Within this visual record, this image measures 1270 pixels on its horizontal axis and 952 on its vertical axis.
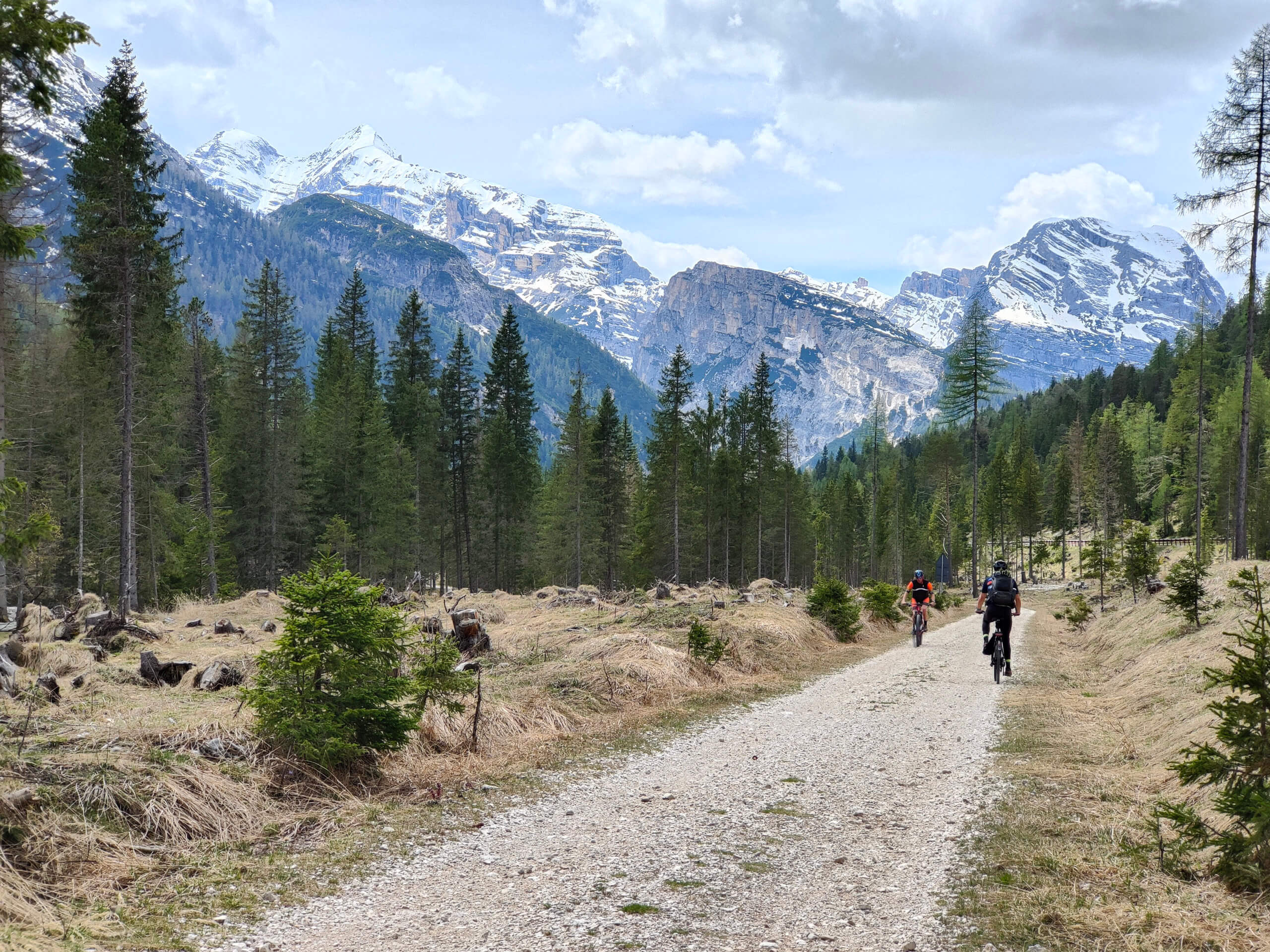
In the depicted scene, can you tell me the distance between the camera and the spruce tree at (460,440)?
169 feet

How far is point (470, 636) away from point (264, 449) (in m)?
31.5

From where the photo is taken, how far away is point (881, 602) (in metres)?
25.8

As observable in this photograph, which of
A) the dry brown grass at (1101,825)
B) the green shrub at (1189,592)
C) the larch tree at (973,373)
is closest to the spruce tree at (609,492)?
the larch tree at (973,373)

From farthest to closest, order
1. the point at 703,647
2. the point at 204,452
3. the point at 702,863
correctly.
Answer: the point at 204,452, the point at 703,647, the point at 702,863

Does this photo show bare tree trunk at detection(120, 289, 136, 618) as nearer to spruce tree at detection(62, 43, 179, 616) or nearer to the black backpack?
spruce tree at detection(62, 43, 179, 616)

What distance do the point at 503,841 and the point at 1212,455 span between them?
80059 mm

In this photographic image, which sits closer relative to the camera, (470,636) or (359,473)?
(470,636)

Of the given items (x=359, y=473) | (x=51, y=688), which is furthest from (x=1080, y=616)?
(x=359, y=473)

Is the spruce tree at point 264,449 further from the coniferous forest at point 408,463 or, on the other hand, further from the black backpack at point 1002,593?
the black backpack at point 1002,593

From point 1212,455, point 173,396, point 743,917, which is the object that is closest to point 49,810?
point 743,917

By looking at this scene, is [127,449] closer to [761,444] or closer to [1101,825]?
[1101,825]

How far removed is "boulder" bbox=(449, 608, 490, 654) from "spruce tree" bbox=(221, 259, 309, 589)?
28434 mm

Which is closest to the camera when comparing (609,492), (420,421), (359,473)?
(359,473)

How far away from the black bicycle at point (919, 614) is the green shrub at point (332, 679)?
17117mm
